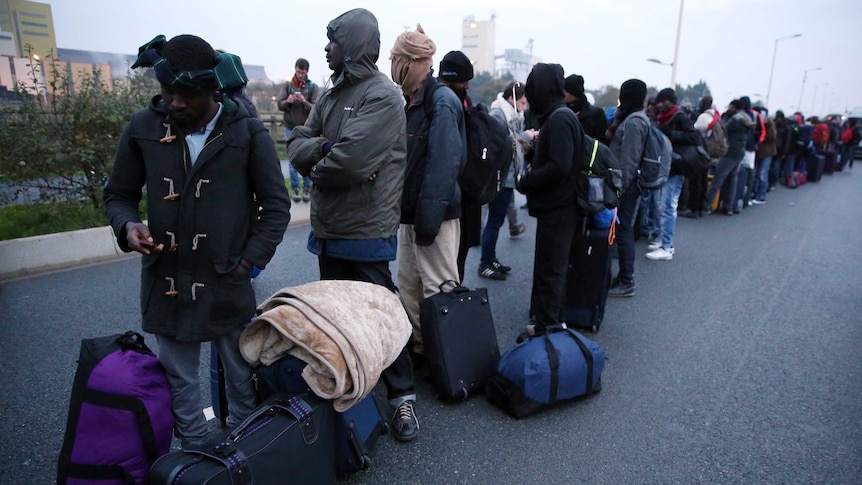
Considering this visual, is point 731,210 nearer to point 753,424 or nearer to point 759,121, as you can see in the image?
point 759,121

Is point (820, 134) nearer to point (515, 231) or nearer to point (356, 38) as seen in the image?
point (515, 231)

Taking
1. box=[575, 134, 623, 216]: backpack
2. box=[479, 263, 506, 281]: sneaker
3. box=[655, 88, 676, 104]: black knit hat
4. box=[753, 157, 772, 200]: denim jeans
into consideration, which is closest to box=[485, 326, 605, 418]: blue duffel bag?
box=[575, 134, 623, 216]: backpack

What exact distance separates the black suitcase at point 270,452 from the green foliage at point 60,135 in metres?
5.02

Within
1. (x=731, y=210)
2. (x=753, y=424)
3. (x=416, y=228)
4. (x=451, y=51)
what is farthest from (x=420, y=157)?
(x=731, y=210)

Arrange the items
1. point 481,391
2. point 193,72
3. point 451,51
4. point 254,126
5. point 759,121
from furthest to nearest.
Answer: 1. point 759,121
2. point 451,51
3. point 481,391
4. point 254,126
5. point 193,72

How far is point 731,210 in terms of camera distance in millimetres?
9766

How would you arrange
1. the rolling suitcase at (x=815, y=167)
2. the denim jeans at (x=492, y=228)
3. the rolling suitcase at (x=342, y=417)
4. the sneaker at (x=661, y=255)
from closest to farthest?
the rolling suitcase at (x=342, y=417) < the denim jeans at (x=492, y=228) < the sneaker at (x=661, y=255) < the rolling suitcase at (x=815, y=167)

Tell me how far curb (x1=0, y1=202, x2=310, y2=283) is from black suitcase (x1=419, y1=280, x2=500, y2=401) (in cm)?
359

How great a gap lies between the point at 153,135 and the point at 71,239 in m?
4.27

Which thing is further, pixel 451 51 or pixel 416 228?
pixel 451 51

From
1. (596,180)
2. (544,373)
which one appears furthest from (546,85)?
(544,373)

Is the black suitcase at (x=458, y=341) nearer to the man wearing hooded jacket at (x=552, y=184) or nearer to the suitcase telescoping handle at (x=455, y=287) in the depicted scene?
the suitcase telescoping handle at (x=455, y=287)

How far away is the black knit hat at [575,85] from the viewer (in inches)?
182

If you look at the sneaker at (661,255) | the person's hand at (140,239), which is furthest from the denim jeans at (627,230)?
the person's hand at (140,239)
